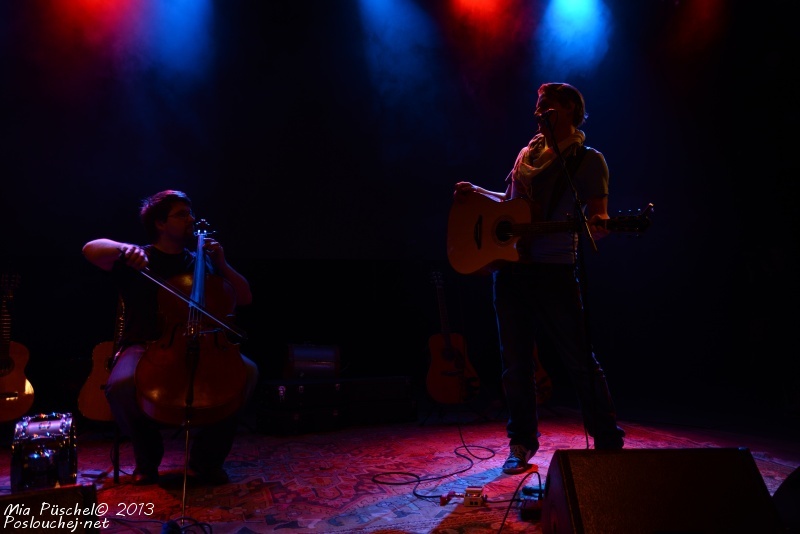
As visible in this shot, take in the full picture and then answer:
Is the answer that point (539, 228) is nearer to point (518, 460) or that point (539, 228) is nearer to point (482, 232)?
point (482, 232)

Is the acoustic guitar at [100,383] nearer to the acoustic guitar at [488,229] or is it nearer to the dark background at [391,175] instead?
the dark background at [391,175]

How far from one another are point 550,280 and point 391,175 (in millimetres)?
3327

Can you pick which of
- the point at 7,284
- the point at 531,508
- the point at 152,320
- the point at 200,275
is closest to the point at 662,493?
the point at 531,508

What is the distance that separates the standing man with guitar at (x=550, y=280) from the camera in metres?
2.72

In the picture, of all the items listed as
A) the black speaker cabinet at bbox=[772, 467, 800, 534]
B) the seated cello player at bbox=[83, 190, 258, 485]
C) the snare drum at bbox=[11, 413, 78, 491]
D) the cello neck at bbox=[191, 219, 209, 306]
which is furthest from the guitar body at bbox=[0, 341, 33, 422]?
the black speaker cabinet at bbox=[772, 467, 800, 534]

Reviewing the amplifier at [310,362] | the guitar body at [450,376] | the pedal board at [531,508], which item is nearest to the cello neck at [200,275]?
the pedal board at [531,508]

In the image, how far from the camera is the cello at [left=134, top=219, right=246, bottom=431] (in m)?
2.44

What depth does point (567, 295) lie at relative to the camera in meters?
2.80

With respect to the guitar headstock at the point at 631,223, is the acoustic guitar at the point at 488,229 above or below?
above

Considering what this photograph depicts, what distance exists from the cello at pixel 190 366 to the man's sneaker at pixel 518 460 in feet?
4.73

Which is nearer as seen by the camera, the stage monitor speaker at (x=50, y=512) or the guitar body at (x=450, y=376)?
the stage monitor speaker at (x=50, y=512)

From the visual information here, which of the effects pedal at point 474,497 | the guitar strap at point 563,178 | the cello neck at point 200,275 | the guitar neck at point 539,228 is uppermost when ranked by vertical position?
the guitar strap at point 563,178

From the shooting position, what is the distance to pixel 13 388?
3920mm

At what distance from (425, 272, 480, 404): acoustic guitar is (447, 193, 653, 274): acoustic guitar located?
1805 mm
